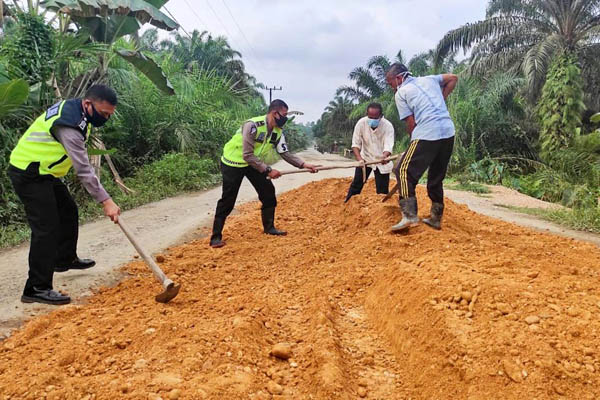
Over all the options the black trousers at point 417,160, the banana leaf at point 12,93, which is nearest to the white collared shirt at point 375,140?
the black trousers at point 417,160

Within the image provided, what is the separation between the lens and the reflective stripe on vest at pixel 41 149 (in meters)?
3.29

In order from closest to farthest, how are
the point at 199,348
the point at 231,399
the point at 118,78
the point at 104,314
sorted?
the point at 231,399
the point at 199,348
the point at 104,314
the point at 118,78

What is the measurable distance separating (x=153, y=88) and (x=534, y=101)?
14.0m

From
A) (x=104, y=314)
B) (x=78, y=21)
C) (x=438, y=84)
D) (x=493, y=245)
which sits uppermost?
(x=78, y=21)

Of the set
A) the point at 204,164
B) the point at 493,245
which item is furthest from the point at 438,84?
the point at 204,164

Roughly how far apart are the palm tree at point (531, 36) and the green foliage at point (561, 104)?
132 centimetres

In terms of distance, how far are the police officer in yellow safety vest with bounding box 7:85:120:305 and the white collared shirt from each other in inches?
153

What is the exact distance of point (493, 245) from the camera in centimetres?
405

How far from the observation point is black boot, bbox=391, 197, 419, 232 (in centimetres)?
436

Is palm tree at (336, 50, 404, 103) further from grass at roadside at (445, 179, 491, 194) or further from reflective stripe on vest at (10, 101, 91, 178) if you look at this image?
reflective stripe on vest at (10, 101, 91, 178)

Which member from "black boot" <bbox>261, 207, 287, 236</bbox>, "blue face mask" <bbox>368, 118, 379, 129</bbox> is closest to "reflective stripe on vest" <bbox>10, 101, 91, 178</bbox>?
"black boot" <bbox>261, 207, 287, 236</bbox>

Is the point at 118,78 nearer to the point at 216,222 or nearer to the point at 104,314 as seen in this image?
the point at 216,222

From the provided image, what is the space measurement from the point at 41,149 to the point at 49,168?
152mm

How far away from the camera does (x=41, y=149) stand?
3.30m
